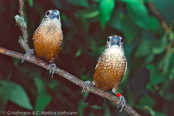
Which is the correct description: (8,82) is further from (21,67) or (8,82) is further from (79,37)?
(79,37)

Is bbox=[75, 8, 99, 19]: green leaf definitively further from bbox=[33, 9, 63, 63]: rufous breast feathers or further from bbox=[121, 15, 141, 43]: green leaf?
bbox=[33, 9, 63, 63]: rufous breast feathers

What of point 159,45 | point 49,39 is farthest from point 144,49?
point 49,39

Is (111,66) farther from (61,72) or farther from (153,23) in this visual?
(153,23)

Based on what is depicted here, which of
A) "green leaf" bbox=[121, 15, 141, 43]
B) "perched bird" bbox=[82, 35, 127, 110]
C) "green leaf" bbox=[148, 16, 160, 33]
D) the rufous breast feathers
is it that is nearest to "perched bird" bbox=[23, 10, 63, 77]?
the rufous breast feathers

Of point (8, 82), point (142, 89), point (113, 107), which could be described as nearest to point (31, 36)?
point (8, 82)

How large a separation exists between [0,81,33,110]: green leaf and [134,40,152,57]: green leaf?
1.56 ft

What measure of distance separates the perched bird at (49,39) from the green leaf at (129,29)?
32 cm

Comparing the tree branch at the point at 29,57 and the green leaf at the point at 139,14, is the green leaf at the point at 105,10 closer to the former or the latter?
the green leaf at the point at 139,14

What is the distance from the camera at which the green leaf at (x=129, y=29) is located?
1.05 meters

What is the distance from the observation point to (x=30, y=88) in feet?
3.36

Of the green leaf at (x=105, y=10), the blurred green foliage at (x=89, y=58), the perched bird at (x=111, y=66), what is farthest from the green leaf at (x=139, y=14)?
the perched bird at (x=111, y=66)

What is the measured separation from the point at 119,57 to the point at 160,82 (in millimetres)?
371

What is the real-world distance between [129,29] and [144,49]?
118 millimetres

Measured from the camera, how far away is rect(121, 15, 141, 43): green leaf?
105cm
